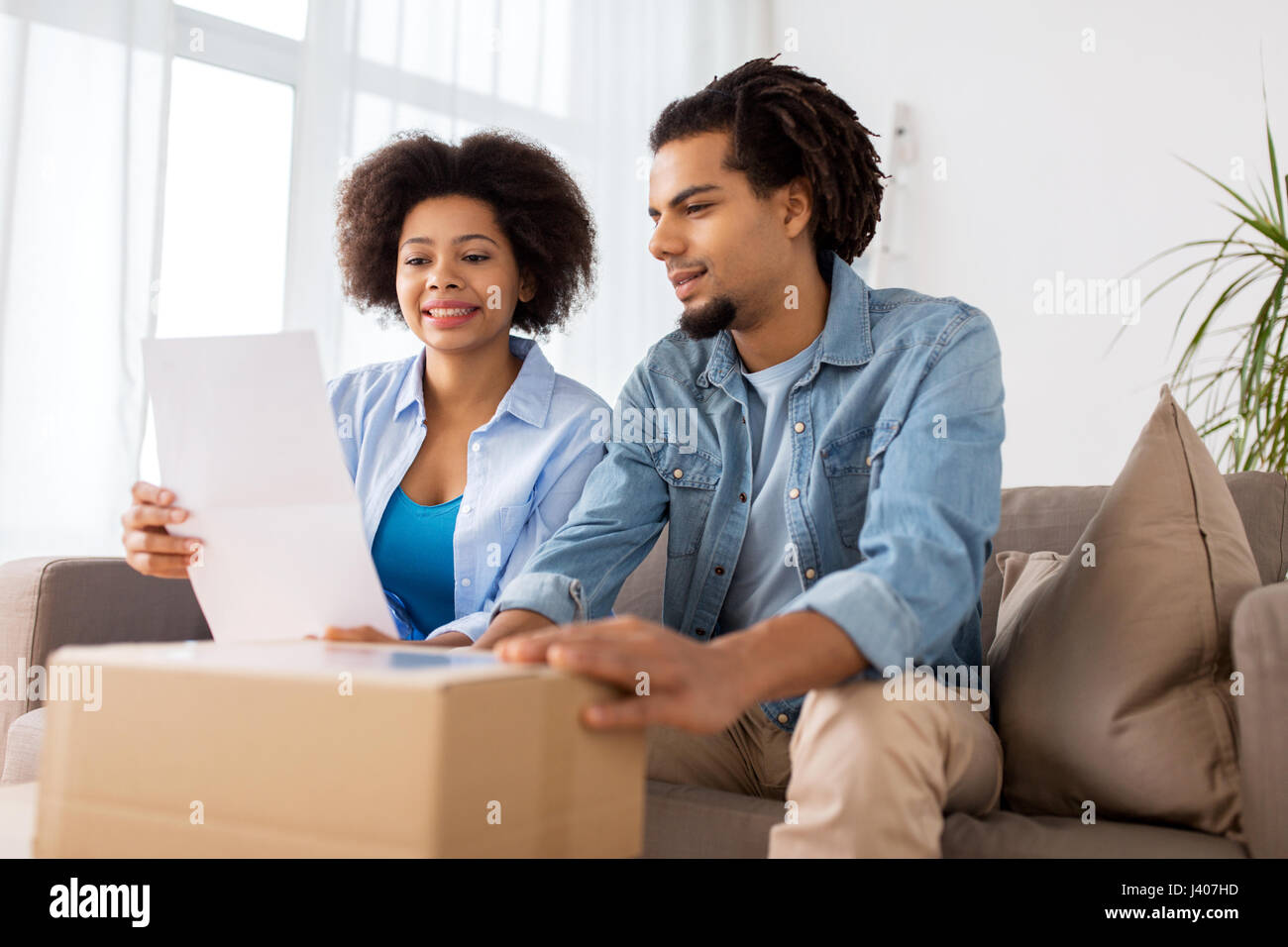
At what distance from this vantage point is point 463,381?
1.78m

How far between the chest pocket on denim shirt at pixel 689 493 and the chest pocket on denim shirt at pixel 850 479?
0.15 metres

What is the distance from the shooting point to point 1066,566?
1.26m

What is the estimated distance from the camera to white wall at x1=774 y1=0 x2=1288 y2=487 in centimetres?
300

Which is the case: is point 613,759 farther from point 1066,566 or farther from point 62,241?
point 62,241

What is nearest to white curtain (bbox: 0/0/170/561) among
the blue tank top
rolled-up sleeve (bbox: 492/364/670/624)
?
the blue tank top

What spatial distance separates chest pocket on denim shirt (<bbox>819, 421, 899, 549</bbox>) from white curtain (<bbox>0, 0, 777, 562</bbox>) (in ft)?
5.62

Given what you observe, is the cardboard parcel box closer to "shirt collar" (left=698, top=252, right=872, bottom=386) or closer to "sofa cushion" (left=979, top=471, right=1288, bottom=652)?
"shirt collar" (left=698, top=252, right=872, bottom=386)

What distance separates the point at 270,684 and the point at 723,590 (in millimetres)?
686

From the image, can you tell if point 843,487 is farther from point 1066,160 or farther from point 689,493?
point 1066,160

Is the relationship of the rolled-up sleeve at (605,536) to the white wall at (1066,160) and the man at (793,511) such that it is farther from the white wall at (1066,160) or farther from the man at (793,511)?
the white wall at (1066,160)

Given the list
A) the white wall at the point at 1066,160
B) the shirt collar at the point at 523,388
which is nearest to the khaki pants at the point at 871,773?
the shirt collar at the point at 523,388
